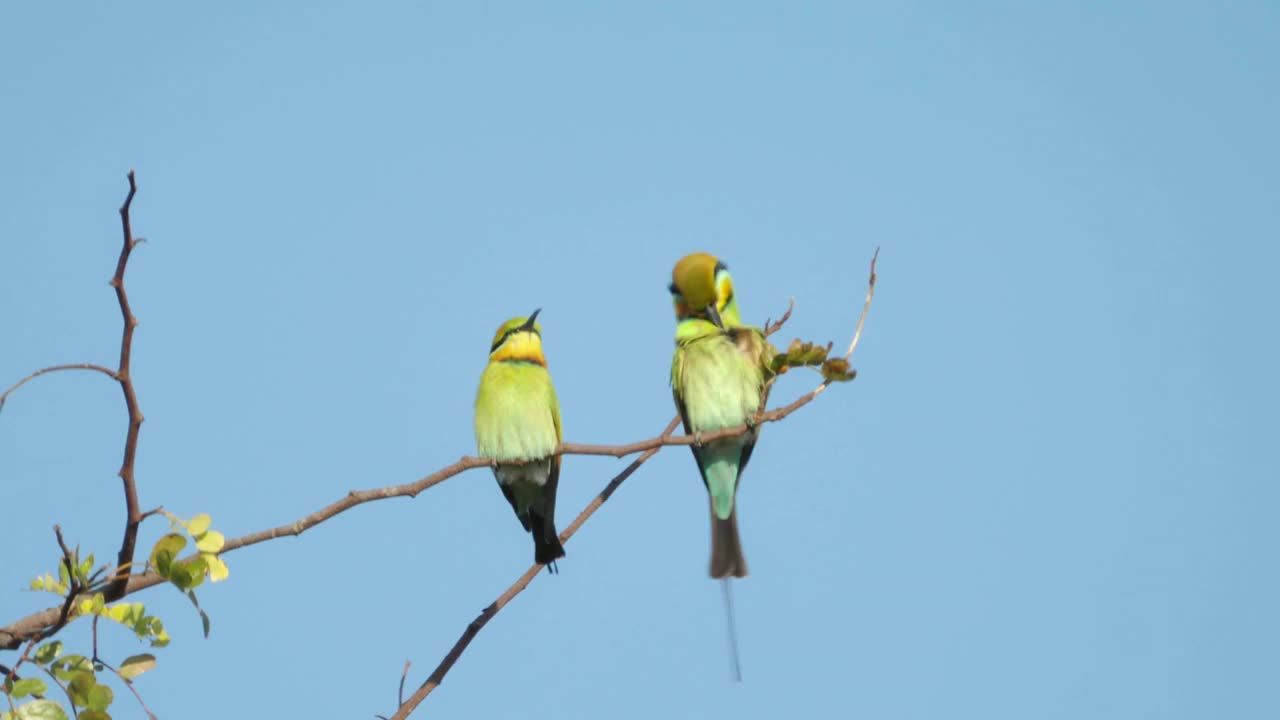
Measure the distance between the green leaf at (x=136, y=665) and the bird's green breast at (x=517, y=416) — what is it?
285cm

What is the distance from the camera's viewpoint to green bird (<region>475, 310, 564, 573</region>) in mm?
4973

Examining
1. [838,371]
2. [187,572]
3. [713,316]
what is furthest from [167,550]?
[713,316]

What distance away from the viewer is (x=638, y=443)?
2803 mm

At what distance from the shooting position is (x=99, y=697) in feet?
6.23

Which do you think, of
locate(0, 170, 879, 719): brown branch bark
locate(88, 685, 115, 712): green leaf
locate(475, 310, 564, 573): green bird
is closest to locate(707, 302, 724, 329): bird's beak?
locate(475, 310, 564, 573): green bird

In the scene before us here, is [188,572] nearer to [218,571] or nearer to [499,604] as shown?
[218,571]

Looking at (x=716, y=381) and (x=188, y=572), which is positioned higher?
(x=716, y=381)

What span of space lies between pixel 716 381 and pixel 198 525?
300 cm

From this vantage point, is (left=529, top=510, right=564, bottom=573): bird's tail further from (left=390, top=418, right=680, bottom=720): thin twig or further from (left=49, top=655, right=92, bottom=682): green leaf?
(left=49, top=655, right=92, bottom=682): green leaf

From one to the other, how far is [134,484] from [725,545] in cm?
295

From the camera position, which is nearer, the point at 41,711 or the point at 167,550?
the point at 41,711

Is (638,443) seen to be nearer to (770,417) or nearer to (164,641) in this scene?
(770,417)

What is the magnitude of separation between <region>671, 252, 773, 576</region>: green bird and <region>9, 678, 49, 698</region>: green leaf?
10.0 feet

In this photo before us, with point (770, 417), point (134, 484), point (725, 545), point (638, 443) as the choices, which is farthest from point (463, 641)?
point (725, 545)
